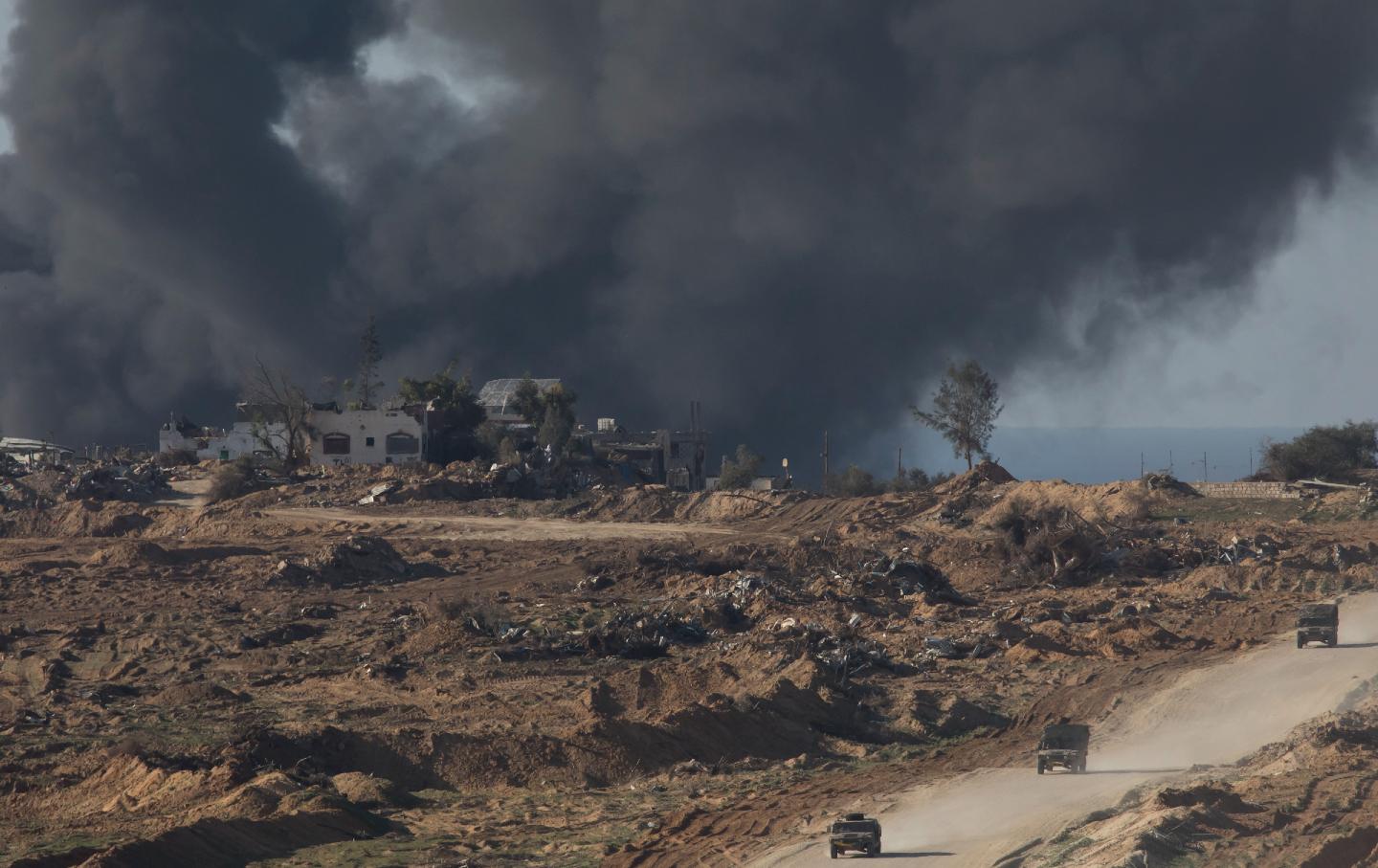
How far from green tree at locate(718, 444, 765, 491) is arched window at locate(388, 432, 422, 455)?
1806 cm

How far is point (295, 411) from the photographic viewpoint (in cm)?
8644

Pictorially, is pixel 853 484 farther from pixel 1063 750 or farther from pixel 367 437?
pixel 1063 750

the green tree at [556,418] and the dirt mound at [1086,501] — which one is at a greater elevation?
the green tree at [556,418]

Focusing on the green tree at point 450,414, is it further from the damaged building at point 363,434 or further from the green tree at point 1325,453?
the green tree at point 1325,453

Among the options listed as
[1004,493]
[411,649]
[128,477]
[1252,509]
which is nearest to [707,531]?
[1004,493]

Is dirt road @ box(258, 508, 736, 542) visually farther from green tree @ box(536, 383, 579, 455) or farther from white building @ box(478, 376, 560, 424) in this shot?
white building @ box(478, 376, 560, 424)

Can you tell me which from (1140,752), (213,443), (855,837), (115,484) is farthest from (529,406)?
(855,837)

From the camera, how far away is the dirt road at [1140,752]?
1795 cm

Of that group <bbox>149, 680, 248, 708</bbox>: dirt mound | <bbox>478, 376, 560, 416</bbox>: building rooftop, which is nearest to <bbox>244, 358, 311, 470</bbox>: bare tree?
<bbox>478, 376, 560, 416</bbox>: building rooftop

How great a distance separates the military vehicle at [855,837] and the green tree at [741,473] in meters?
67.3

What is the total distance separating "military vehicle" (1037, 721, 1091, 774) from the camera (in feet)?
71.8

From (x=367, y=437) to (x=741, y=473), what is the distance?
73.8 feet

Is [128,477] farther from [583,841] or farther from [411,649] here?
[583,841]

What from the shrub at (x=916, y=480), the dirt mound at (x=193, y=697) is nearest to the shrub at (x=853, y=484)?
the shrub at (x=916, y=480)
